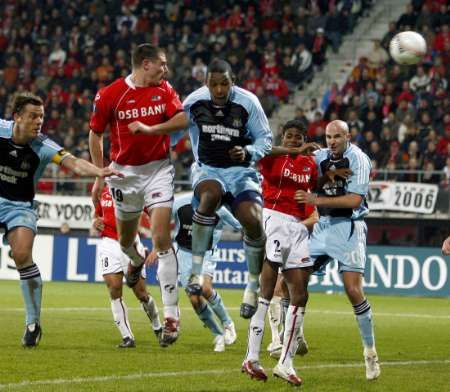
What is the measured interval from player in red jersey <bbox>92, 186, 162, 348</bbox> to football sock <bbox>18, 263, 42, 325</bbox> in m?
1.08

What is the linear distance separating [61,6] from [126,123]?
2572cm

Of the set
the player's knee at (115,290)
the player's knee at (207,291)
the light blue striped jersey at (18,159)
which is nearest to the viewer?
the light blue striped jersey at (18,159)

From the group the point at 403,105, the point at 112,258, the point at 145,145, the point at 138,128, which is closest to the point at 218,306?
the point at 112,258

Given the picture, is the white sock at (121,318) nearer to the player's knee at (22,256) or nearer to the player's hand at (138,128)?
the player's knee at (22,256)

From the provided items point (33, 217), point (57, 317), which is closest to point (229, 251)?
point (57, 317)

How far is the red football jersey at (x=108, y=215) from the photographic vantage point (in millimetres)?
13500

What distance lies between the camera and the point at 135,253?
11602 mm

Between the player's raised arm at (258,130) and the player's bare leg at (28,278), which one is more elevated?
the player's raised arm at (258,130)

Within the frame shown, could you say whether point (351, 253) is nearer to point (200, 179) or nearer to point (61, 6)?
point (200, 179)

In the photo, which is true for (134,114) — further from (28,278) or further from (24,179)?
(28,278)

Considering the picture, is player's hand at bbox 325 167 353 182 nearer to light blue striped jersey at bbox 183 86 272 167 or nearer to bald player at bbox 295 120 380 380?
bald player at bbox 295 120 380 380

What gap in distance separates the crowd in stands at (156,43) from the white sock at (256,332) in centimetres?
1727

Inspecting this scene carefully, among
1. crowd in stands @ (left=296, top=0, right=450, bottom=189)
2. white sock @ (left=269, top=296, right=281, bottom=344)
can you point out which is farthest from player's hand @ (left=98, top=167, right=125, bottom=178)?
crowd in stands @ (left=296, top=0, right=450, bottom=189)

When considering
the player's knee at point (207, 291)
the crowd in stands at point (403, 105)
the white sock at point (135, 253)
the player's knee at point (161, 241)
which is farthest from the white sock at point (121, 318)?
the crowd in stands at point (403, 105)
